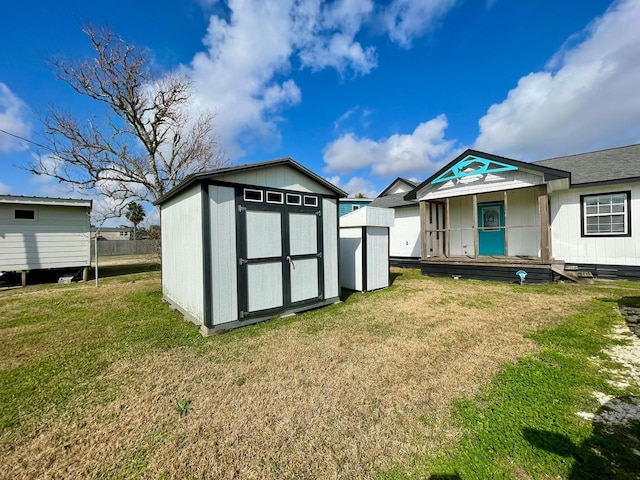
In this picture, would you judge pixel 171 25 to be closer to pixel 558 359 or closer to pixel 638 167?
pixel 558 359

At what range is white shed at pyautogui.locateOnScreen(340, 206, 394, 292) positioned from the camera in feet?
25.0

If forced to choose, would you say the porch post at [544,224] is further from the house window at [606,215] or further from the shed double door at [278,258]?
the shed double door at [278,258]

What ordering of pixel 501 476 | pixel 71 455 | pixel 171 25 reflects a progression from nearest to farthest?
pixel 501 476
pixel 71 455
pixel 171 25

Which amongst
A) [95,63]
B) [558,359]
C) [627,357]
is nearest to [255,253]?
[558,359]

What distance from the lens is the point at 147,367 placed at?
347 cm

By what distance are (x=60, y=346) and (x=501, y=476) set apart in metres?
5.93

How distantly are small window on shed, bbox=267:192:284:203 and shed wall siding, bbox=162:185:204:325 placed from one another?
1287 millimetres

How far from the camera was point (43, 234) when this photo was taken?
1021 centimetres

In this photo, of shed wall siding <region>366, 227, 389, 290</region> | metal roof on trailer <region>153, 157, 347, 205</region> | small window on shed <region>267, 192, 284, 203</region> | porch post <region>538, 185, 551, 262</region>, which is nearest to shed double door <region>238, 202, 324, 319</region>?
small window on shed <region>267, 192, 284, 203</region>

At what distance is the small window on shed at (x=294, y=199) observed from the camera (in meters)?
5.53

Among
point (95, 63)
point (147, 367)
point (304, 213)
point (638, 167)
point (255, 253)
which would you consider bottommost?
point (147, 367)

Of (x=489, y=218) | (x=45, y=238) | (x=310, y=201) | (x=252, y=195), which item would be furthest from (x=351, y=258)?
(x=45, y=238)

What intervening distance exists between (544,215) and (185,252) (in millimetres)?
9903

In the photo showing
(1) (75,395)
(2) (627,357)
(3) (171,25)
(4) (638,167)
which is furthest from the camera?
(3) (171,25)
